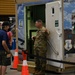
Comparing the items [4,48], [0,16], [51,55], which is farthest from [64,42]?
[0,16]

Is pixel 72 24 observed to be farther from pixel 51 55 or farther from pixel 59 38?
pixel 51 55

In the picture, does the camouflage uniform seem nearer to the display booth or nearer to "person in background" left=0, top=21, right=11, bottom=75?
the display booth

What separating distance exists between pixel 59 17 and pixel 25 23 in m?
2.30

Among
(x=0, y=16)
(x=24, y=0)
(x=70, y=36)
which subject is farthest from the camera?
(x=0, y=16)

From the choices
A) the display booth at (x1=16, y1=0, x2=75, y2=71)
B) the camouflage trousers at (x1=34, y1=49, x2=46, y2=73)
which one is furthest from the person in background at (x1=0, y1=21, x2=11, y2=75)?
the display booth at (x1=16, y1=0, x2=75, y2=71)

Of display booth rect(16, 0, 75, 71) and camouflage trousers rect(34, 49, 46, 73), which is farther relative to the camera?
camouflage trousers rect(34, 49, 46, 73)

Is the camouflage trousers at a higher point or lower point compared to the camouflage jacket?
lower

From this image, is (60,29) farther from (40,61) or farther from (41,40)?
(40,61)

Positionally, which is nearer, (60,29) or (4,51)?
(4,51)

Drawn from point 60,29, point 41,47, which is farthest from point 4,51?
point 60,29

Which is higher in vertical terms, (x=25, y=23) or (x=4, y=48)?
(x=25, y=23)

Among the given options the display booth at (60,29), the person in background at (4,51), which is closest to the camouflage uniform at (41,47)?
the display booth at (60,29)

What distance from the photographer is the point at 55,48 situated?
9.09m

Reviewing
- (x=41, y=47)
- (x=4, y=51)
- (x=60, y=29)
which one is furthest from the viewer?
(x=41, y=47)
